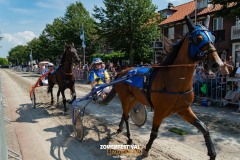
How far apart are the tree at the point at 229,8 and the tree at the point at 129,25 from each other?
14639 mm

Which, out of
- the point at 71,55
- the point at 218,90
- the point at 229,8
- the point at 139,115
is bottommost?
the point at 139,115

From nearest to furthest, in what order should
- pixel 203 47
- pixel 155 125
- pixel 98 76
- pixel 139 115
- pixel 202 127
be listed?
pixel 203 47
pixel 202 127
pixel 155 125
pixel 139 115
pixel 98 76

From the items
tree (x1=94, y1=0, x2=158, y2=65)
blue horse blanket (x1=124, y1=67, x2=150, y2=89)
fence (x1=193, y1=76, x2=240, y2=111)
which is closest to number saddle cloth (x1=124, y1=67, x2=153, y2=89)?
blue horse blanket (x1=124, y1=67, x2=150, y2=89)

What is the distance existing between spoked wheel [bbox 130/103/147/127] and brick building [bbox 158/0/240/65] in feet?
36.6

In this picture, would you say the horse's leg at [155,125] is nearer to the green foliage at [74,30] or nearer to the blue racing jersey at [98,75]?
the blue racing jersey at [98,75]

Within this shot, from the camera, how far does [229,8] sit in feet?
36.8

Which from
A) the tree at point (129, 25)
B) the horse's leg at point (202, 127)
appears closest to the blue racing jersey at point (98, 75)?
the horse's leg at point (202, 127)

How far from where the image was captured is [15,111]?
32.9 feet

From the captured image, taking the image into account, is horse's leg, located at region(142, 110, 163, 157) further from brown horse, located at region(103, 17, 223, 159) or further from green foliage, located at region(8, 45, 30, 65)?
green foliage, located at region(8, 45, 30, 65)

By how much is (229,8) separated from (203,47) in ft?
28.1

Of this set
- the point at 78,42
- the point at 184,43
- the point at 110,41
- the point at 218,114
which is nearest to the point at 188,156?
the point at 184,43

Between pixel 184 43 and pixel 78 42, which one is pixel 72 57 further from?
pixel 78 42

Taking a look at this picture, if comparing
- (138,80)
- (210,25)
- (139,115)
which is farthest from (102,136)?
(210,25)

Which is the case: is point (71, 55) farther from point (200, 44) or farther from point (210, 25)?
point (210, 25)
